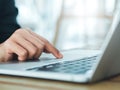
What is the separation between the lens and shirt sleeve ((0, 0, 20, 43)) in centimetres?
110

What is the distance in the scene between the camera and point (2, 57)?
0.67 m

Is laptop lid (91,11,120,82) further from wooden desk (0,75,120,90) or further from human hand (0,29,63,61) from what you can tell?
human hand (0,29,63,61)

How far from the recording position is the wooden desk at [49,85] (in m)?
0.37

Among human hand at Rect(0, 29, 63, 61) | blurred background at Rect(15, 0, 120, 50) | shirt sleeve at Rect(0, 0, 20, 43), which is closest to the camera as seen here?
human hand at Rect(0, 29, 63, 61)

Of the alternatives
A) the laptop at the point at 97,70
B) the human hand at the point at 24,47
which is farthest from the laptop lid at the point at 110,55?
the human hand at the point at 24,47

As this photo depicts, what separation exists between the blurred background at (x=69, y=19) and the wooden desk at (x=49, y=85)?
2.50 meters

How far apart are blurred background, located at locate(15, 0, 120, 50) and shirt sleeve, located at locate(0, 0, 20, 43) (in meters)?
1.74

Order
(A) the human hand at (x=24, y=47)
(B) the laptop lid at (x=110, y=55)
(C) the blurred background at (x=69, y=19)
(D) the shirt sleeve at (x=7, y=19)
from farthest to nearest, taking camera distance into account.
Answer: (C) the blurred background at (x=69, y=19), (D) the shirt sleeve at (x=7, y=19), (A) the human hand at (x=24, y=47), (B) the laptop lid at (x=110, y=55)

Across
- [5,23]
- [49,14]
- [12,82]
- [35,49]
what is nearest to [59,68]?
[12,82]

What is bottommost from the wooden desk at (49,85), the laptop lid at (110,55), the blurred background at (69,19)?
the wooden desk at (49,85)

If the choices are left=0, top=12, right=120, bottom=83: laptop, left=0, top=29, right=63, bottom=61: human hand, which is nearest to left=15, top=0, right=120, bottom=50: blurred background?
left=0, top=29, right=63, bottom=61: human hand

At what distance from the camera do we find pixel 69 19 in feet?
10.1

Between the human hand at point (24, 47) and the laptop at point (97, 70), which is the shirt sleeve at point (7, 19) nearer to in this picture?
the human hand at point (24, 47)

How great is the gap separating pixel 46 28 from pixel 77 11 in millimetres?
395
